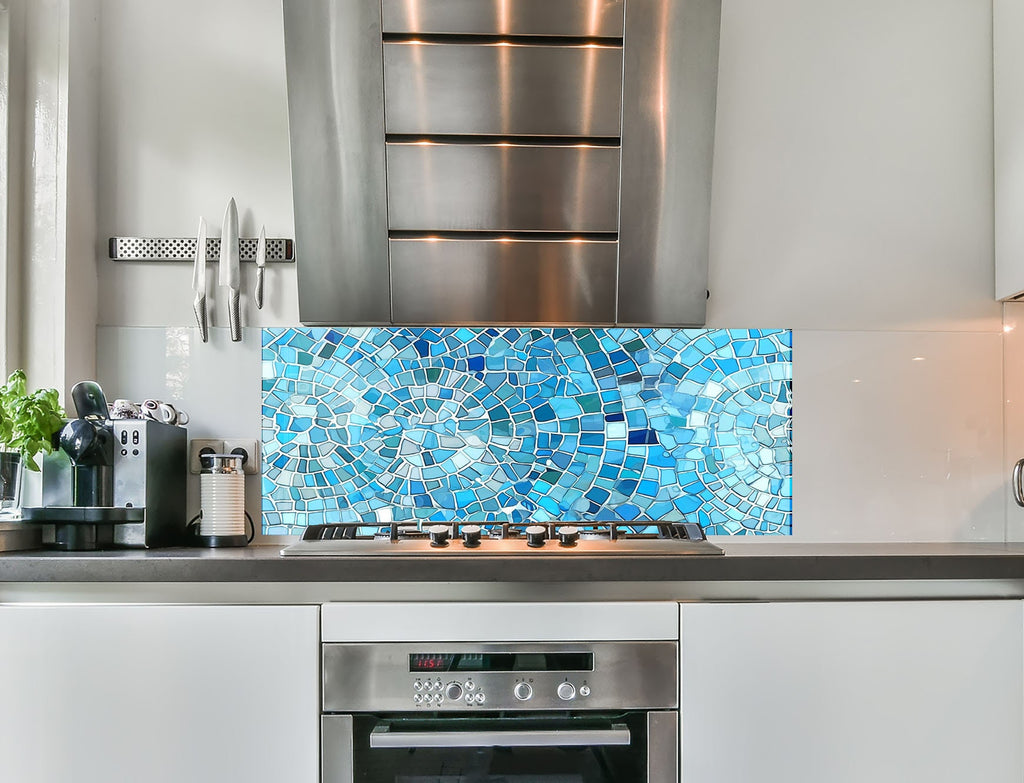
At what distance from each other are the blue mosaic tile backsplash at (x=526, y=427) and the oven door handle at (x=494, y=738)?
655 mm

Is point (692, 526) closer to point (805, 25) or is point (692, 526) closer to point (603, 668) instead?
point (603, 668)

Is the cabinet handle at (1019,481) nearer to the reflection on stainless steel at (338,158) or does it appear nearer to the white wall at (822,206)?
the white wall at (822,206)

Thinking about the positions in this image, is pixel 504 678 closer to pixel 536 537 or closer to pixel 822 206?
pixel 536 537

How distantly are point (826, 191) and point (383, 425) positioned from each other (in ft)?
4.13

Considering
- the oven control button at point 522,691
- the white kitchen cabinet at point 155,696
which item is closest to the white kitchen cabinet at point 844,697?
the oven control button at point 522,691

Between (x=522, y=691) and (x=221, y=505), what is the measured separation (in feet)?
2.72

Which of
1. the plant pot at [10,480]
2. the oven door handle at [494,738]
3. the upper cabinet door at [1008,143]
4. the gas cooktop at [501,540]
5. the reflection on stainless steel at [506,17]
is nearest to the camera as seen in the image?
the oven door handle at [494,738]

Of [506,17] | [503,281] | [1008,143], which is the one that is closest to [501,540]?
[503,281]

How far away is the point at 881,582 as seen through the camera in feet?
Result: 5.08

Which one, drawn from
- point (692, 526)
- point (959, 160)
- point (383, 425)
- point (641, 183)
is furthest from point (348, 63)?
point (959, 160)

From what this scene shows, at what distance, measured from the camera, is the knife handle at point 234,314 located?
79.4 inches

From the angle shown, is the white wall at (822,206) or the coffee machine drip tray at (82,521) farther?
the white wall at (822,206)

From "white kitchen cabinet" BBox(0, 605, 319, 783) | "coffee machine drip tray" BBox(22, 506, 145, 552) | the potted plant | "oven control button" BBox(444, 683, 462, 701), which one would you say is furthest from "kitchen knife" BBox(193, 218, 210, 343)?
"oven control button" BBox(444, 683, 462, 701)

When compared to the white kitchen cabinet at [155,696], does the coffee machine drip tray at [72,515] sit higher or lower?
higher
